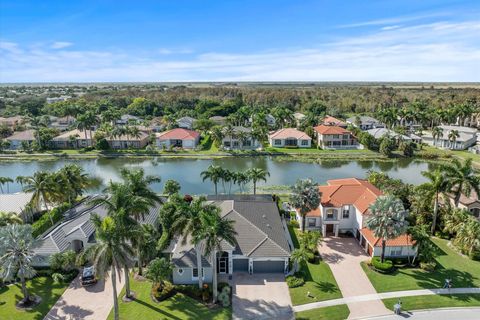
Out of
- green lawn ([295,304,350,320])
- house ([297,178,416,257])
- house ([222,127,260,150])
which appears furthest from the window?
house ([222,127,260,150])

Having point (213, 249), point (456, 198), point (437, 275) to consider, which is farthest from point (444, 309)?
point (213, 249)

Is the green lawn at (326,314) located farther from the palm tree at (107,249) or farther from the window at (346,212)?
the palm tree at (107,249)

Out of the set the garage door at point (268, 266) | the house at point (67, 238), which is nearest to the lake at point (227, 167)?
the house at point (67, 238)

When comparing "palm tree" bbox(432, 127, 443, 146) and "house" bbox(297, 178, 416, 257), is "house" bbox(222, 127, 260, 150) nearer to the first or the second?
"house" bbox(297, 178, 416, 257)

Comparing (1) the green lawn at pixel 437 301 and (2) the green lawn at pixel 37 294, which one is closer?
(2) the green lawn at pixel 37 294

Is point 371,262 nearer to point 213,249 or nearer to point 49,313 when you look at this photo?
point 213,249

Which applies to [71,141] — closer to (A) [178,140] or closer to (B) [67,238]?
(A) [178,140]
